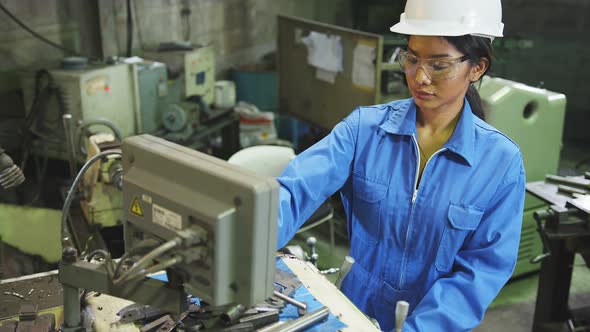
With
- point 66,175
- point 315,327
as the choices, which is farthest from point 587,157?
point 315,327

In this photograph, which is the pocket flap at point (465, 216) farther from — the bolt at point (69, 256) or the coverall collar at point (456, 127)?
the bolt at point (69, 256)

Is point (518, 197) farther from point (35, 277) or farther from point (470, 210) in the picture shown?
point (35, 277)

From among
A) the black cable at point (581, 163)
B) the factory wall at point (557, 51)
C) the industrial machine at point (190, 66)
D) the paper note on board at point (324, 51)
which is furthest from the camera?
the factory wall at point (557, 51)

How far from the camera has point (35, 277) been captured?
133cm

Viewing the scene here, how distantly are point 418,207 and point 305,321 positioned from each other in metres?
0.38

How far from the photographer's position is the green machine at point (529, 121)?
2.41 meters

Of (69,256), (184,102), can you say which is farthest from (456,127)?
(184,102)

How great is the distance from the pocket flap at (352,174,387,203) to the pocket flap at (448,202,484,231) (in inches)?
5.9

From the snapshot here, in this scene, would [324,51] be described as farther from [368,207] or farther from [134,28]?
[368,207]

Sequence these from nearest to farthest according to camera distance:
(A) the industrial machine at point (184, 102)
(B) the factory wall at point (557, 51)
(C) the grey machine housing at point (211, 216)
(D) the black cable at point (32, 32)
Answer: (C) the grey machine housing at point (211, 216), (D) the black cable at point (32, 32), (A) the industrial machine at point (184, 102), (B) the factory wall at point (557, 51)

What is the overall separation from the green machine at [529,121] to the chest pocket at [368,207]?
4.14 ft

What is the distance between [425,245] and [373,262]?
138 mm

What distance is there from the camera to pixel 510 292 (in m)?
2.85

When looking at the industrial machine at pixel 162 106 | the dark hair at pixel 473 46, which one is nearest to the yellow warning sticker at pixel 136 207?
the dark hair at pixel 473 46
